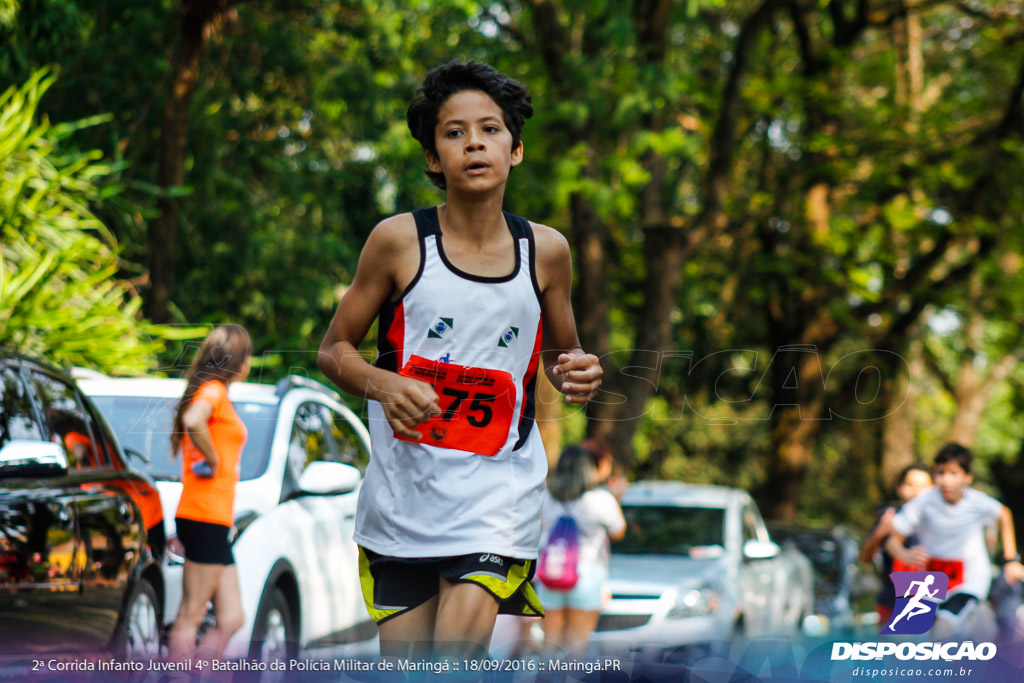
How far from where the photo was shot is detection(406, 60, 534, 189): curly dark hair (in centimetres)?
287

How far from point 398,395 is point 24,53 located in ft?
26.9

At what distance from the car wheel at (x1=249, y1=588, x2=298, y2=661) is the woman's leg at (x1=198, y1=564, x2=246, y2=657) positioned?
0.18 metres

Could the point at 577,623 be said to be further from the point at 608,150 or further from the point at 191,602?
the point at 608,150

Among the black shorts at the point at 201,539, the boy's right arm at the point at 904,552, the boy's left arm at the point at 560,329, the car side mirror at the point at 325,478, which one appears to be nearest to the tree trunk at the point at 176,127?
the car side mirror at the point at 325,478

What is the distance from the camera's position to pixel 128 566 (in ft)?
13.6

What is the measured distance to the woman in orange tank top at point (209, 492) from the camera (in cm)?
491

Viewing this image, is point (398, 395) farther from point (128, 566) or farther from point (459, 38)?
point (459, 38)

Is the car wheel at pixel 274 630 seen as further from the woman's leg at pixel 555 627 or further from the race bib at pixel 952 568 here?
the race bib at pixel 952 568

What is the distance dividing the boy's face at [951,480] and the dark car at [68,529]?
4.68 meters

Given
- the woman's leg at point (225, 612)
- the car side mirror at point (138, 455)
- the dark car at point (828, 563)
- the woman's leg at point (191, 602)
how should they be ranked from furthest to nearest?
the dark car at point (828, 563), the car side mirror at point (138, 455), the woman's leg at point (225, 612), the woman's leg at point (191, 602)

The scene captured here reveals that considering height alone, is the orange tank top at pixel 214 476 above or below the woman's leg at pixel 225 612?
above

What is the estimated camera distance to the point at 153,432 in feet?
18.2

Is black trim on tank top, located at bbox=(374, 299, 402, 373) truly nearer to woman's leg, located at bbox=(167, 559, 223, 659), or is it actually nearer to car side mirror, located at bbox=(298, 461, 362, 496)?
woman's leg, located at bbox=(167, 559, 223, 659)

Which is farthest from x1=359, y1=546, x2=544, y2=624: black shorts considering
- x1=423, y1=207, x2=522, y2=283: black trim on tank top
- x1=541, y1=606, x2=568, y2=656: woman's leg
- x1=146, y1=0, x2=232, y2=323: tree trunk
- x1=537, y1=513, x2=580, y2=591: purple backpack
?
x1=146, y1=0, x2=232, y2=323: tree trunk
